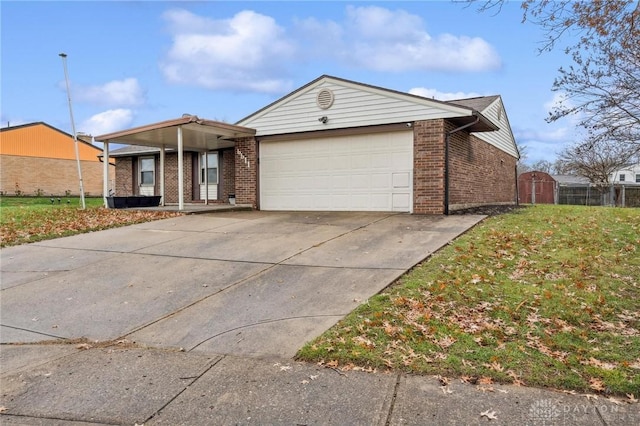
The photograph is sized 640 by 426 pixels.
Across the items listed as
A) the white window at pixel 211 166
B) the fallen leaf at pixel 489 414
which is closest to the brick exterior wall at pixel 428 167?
the fallen leaf at pixel 489 414

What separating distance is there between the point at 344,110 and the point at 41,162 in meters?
31.0

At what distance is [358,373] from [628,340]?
2506 mm

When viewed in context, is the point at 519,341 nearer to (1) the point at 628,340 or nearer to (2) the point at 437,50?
(1) the point at 628,340

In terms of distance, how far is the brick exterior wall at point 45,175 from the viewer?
32.1 meters

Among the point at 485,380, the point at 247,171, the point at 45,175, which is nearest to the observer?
the point at 485,380

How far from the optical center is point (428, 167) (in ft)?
38.7

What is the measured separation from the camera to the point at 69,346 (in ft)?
14.7

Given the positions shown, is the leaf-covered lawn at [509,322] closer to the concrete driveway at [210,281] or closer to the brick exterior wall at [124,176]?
the concrete driveway at [210,281]

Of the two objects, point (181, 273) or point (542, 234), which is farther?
point (542, 234)

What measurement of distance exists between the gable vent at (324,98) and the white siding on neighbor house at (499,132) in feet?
17.9

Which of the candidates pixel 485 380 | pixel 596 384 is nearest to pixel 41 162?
pixel 485 380

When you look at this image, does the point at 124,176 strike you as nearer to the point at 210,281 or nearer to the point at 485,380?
the point at 210,281

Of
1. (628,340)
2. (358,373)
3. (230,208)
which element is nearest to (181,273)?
(358,373)

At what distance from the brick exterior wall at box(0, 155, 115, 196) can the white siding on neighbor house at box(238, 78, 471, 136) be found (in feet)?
84.6
